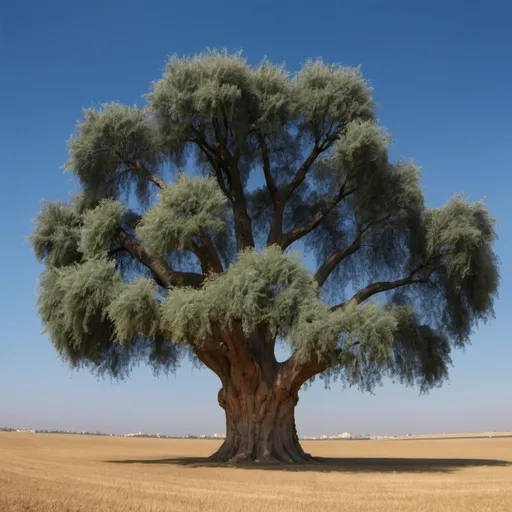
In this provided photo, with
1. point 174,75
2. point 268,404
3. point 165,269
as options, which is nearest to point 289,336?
point 268,404

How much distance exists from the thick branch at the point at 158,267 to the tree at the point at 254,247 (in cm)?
8

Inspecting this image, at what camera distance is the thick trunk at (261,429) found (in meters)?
23.6

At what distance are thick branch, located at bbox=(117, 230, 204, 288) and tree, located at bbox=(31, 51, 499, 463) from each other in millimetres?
77

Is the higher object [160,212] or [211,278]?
[160,212]

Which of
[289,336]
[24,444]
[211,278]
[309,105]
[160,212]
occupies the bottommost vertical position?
[24,444]

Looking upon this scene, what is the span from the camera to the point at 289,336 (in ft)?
67.9

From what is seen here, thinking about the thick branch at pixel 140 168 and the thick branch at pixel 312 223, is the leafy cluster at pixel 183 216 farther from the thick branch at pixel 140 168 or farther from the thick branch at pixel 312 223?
the thick branch at pixel 312 223

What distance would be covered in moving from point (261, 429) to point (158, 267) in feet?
22.5

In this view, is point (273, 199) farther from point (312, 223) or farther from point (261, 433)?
point (261, 433)

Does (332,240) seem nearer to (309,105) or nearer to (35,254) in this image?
(309,105)

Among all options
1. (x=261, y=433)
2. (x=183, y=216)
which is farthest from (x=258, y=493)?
(x=261, y=433)

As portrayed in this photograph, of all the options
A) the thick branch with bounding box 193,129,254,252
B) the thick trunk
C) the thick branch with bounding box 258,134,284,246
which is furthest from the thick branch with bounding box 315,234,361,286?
the thick trunk

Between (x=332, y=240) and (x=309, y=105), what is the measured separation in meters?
6.37

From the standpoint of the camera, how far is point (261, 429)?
78.4 feet
